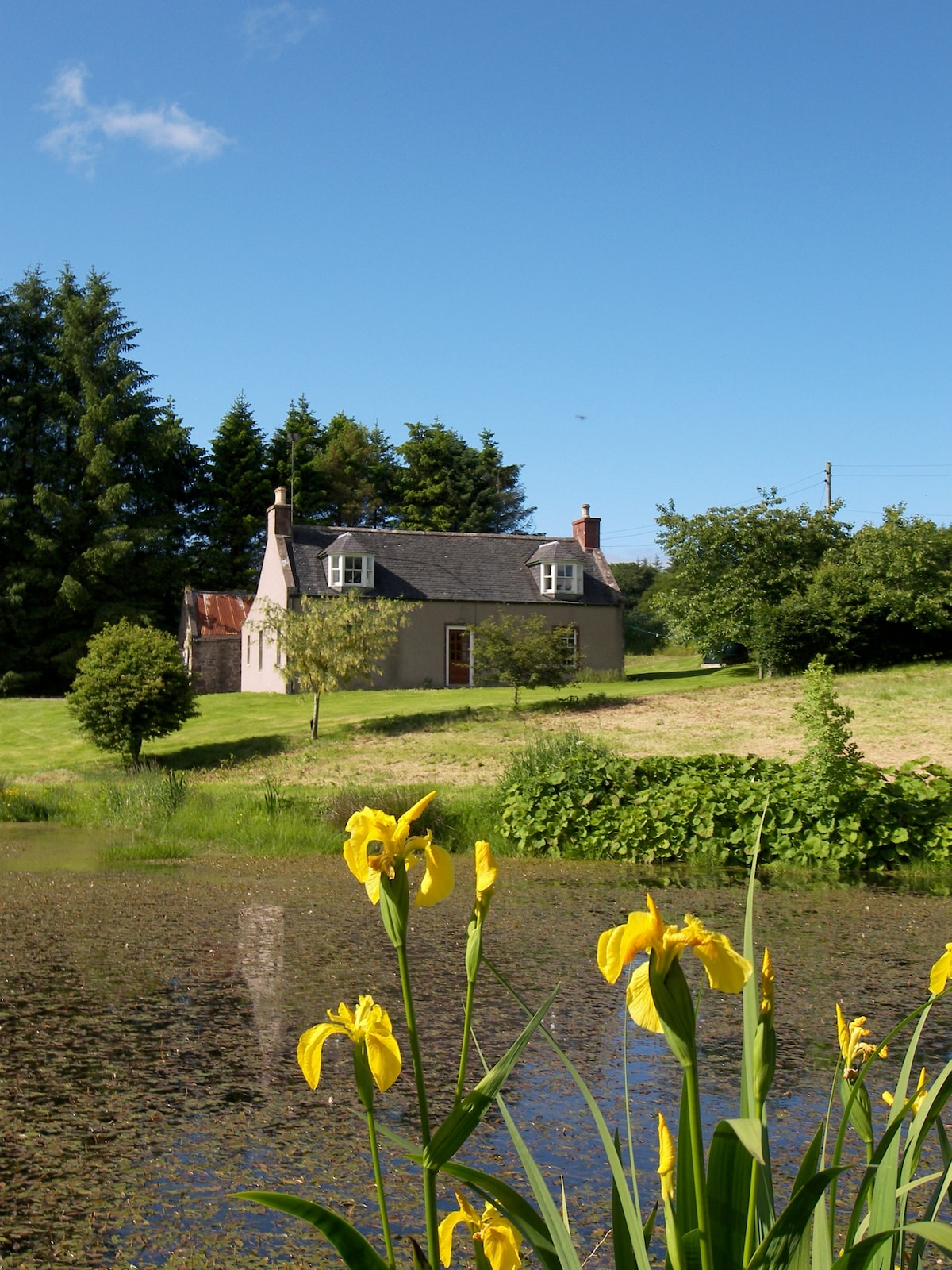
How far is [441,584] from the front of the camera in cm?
3447

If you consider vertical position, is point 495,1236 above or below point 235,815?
above

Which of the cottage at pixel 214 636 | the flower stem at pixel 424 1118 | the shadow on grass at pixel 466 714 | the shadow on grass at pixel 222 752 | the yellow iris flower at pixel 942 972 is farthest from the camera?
the cottage at pixel 214 636

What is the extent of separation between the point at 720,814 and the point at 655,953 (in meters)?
10.1

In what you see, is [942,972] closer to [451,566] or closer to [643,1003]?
[643,1003]

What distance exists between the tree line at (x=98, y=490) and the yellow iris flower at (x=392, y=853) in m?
36.3

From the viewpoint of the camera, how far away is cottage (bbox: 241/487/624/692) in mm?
33531

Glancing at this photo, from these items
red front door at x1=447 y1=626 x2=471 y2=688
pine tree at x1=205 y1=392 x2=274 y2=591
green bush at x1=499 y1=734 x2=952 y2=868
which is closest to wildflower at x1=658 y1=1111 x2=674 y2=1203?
green bush at x1=499 y1=734 x2=952 y2=868

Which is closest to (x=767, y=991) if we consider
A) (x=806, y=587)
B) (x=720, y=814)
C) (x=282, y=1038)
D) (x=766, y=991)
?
(x=766, y=991)

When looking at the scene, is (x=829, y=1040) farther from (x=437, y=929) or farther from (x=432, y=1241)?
(x=432, y=1241)

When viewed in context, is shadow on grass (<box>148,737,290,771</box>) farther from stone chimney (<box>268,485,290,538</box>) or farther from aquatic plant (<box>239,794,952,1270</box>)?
aquatic plant (<box>239,794,952,1270</box>)

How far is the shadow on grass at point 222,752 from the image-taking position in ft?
71.1

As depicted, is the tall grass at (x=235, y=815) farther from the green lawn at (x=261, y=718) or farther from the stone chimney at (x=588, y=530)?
→ the stone chimney at (x=588, y=530)

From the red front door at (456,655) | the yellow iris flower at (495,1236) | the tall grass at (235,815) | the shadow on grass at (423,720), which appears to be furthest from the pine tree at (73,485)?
the yellow iris flower at (495,1236)

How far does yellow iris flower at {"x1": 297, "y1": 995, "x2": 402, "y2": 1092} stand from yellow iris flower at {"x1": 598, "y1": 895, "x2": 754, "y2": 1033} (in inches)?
13.8
